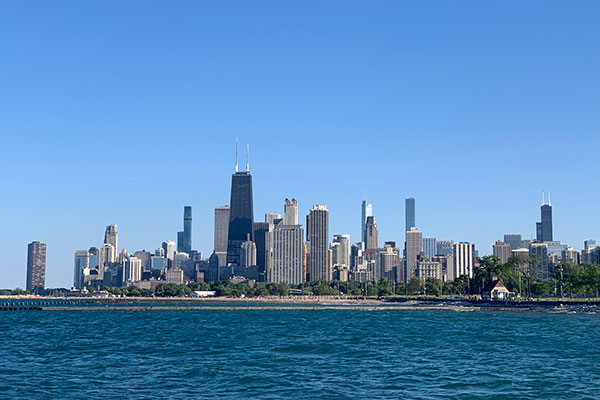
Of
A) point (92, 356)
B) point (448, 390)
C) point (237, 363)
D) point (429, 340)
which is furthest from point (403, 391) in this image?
point (429, 340)

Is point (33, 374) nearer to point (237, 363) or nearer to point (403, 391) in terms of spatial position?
point (237, 363)

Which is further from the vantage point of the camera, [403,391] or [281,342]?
[281,342]

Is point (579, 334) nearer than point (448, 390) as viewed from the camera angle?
No

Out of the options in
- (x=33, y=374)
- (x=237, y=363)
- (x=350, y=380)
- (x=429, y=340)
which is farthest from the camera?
(x=429, y=340)

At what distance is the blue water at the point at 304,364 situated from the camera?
175ft

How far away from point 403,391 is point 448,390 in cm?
366

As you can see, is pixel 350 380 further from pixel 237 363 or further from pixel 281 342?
pixel 281 342

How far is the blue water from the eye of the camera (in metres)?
53.3

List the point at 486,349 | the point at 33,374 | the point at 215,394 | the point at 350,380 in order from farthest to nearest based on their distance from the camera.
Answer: the point at 486,349
the point at 33,374
the point at 350,380
the point at 215,394

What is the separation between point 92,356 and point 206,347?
14.8 meters

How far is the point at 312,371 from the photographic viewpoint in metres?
64.0

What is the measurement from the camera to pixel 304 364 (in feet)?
227

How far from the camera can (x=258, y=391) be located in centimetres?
5316

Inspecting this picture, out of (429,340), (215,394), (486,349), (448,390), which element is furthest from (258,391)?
(429,340)
